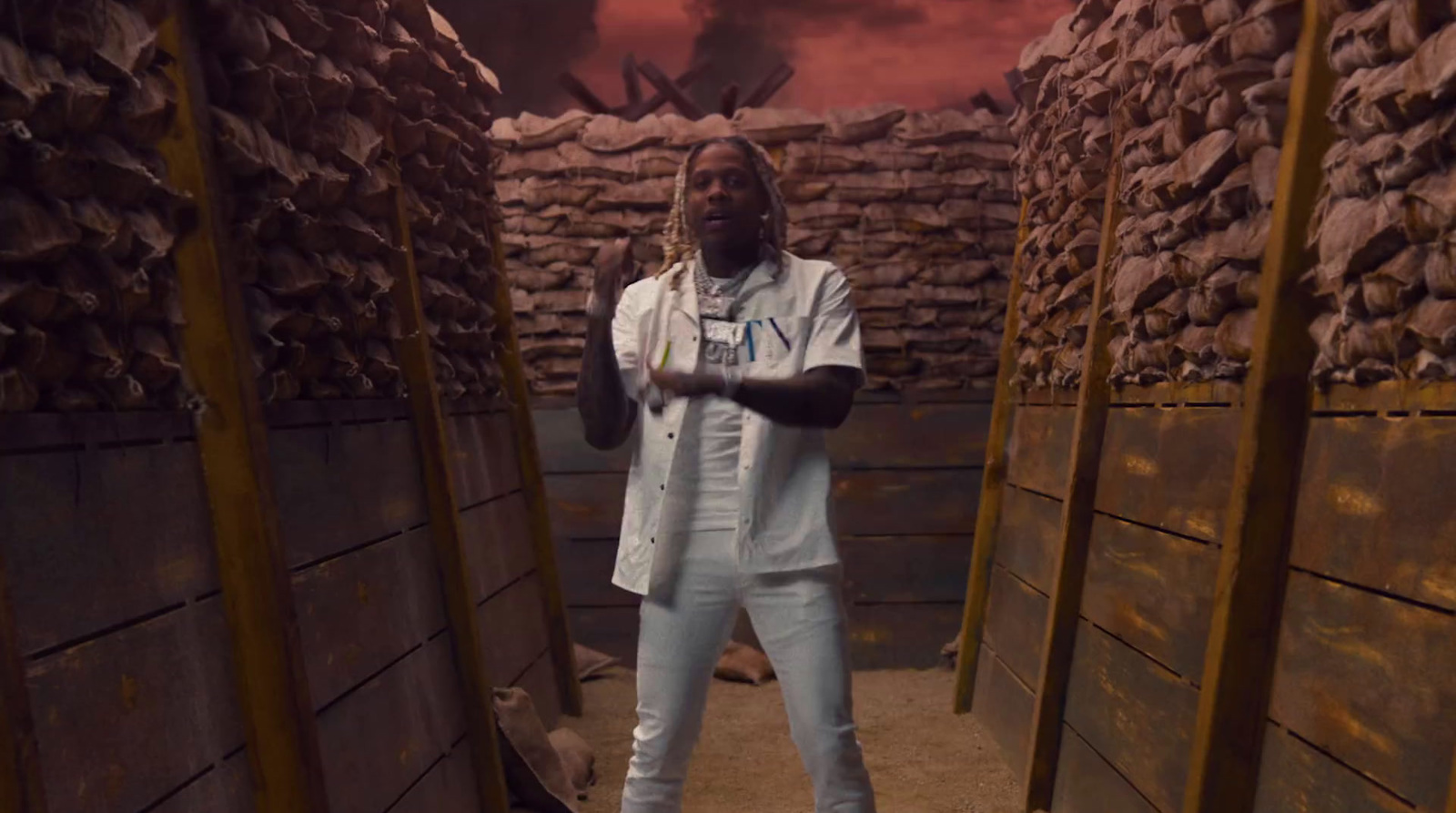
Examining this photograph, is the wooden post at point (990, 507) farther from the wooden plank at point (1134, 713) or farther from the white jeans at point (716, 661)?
the white jeans at point (716, 661)

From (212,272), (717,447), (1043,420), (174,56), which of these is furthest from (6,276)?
(1043,420)

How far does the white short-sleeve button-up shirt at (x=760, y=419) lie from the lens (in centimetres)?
256

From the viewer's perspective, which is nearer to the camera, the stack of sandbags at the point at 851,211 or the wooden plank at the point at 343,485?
the wooden plank at the point at 343,485

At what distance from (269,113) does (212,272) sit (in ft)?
1.70

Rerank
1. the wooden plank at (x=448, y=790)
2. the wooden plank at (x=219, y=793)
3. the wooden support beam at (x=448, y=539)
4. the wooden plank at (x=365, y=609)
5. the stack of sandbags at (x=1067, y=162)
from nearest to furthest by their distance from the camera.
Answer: the wooden plank at (x=219, y=793)
the wooden plank at (x=365, y=609)
the wooden plank at (x=448, y=790)
the wooden support beam at (x=448, y=539)
the stack of sandbags at (x=1067, y=162)

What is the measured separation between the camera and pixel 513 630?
15.1 feet

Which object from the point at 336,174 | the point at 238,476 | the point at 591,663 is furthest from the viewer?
the point at 591,663

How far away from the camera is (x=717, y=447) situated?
8.71 feet

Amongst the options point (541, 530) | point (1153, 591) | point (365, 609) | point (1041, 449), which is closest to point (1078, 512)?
point (1153, 591)

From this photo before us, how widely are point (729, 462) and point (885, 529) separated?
3.70 meters

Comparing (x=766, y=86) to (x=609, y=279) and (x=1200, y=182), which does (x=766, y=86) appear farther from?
(x=609, y=279)

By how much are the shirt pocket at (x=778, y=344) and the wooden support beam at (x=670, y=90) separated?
4808mm

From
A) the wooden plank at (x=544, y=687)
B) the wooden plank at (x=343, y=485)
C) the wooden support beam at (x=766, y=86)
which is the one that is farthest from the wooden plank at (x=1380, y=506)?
the wooden support beam at (x=766, y=86)

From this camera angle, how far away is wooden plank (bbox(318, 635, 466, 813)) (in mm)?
2660
